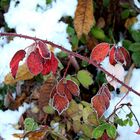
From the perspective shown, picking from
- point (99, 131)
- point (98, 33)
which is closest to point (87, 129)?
point (99, 131)

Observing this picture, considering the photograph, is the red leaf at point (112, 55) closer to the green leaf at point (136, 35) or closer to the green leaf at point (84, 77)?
the green leaf at point (84, 77)

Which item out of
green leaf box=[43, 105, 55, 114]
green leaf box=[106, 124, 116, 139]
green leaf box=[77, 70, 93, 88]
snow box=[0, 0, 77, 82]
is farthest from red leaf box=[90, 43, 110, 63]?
snow box=[0, 0, 77, 82]

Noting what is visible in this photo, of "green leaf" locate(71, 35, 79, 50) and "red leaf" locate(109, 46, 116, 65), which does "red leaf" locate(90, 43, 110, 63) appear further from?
"green leaf" locate(71, 35, 79, 50)

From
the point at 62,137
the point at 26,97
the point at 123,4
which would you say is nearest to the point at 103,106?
the point at 62,137

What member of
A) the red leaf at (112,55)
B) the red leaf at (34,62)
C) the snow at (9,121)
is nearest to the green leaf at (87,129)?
the snow at (9,121)

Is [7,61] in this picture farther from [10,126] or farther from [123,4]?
[123,4]

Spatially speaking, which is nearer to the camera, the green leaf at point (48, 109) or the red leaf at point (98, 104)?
the red leaf at point (98, 104)
